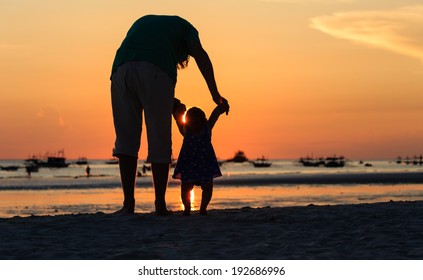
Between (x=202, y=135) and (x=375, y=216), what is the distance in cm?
221

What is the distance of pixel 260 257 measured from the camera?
556cm

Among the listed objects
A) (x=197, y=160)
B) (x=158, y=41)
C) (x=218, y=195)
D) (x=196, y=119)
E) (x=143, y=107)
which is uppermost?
(x=158, y=41)

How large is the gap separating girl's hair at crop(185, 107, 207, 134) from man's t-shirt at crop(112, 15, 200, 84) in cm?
50

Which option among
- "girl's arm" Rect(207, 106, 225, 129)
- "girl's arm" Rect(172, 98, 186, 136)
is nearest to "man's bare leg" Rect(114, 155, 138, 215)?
"girl's arm" Rect(172, 98, 186, 136)

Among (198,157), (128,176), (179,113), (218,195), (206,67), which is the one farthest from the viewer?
(218,195)

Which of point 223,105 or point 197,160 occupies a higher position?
point 223,105

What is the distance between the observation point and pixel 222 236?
21.4ft

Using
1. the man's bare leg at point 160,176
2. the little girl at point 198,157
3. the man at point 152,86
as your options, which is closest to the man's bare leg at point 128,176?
the man at point 152,86

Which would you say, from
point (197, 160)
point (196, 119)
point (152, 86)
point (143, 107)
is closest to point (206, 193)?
point (197, 160)

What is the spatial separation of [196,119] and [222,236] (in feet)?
6.86

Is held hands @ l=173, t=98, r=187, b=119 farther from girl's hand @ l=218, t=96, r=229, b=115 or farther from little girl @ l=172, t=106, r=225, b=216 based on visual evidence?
girl's hand @ l=218, t=96, r=229, b=115

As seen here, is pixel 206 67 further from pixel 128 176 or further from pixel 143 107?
pixel 128 176
